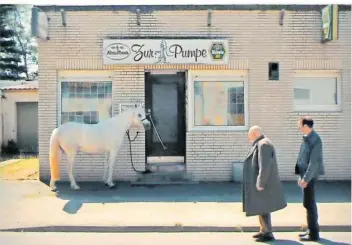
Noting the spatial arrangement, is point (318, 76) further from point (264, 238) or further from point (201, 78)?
point (264, 238)

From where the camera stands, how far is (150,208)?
10.0 metres

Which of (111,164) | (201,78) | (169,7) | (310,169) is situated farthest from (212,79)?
(310,169)

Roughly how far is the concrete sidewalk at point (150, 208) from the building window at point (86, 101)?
5.72 ft

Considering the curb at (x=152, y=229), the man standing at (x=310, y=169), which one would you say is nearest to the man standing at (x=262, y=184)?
the man standing at (x=310, y=169)

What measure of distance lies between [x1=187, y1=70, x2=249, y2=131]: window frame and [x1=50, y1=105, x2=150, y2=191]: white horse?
4.20 ft

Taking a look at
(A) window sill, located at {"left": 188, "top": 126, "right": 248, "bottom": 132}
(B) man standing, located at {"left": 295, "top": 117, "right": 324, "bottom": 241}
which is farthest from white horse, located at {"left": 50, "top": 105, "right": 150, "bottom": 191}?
(B) man standing, located at {"left": 295, "top": 117, "right": 324, "bottom": 241}

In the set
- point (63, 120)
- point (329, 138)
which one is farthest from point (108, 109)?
point (329, 138)

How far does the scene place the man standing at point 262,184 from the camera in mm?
7703

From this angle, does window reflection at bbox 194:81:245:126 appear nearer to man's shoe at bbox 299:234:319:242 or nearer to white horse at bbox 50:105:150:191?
white horse at bbox 50:105:150:191

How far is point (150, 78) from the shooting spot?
13.4 metres

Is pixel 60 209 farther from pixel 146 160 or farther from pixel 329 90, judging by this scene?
pixel 329 90

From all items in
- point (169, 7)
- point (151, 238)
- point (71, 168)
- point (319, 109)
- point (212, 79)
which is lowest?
point (151, 238)

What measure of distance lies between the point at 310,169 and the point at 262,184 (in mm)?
774

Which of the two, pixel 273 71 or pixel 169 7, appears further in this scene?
pixel 273 71
